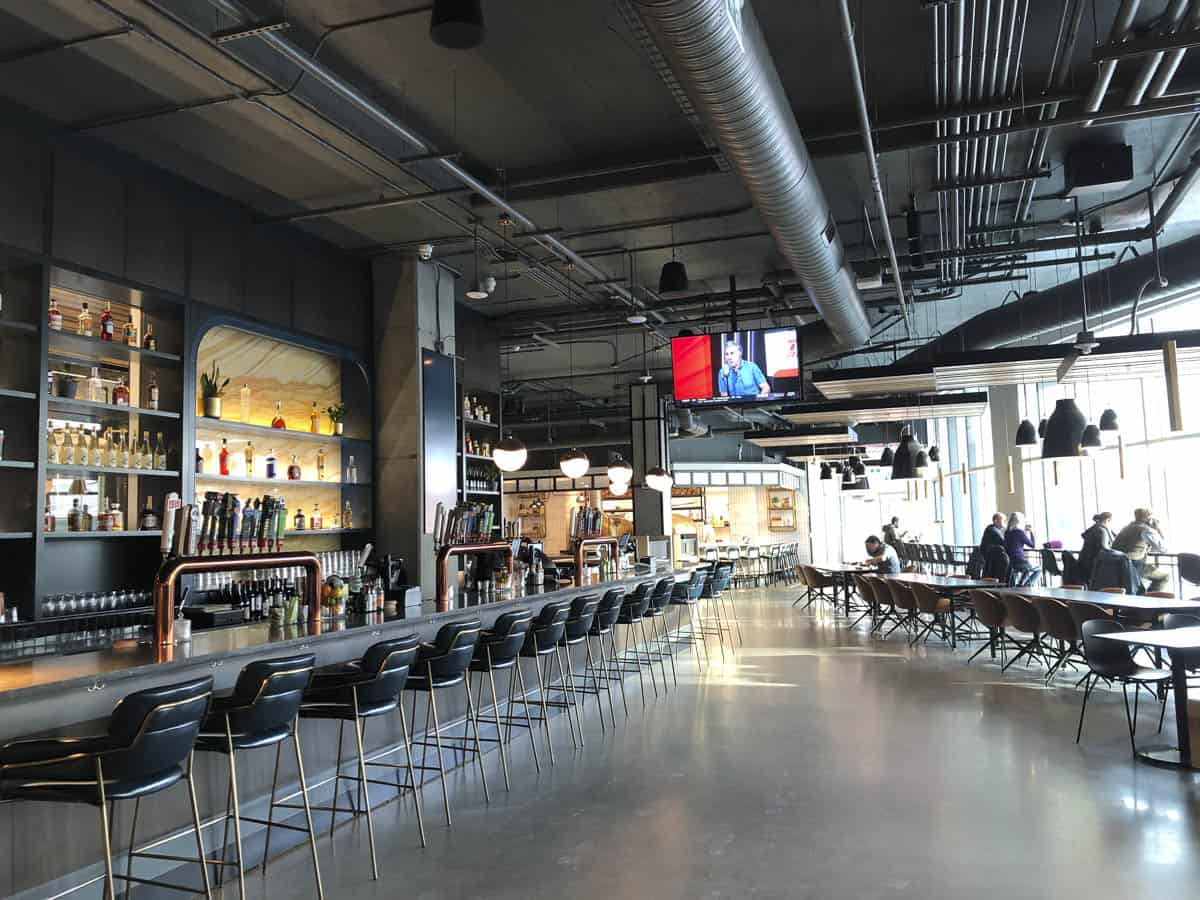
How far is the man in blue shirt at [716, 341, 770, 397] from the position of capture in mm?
8656

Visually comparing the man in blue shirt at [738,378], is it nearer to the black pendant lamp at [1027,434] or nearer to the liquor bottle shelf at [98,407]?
the black pendant lamp at [1027,434]

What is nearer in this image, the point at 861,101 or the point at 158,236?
the point at 861,101

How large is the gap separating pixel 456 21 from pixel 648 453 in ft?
32.6

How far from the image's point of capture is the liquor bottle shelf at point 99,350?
5.71 metres

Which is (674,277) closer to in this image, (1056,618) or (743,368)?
(743,368)

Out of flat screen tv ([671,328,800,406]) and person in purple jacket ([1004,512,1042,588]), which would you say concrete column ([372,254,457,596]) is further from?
person in purple jacket ([1004,512,1042,588])

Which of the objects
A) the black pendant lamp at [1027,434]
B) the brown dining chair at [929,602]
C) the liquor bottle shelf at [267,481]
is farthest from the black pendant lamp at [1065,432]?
the liquor bottle shelf at [267,481]

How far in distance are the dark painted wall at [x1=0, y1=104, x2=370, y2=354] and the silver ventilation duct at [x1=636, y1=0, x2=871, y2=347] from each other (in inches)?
157

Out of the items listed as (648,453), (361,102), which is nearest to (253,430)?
(361,102)

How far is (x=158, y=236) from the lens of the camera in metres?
6.23

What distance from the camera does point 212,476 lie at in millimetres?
6684

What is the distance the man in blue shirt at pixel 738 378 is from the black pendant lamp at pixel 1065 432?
2592 mm

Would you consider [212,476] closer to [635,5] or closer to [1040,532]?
[635,5]

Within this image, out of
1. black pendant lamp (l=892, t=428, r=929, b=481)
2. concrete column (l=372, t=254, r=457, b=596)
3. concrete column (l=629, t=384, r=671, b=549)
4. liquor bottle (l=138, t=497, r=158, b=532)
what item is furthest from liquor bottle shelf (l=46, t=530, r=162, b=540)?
black pendant lamp (l=892, t=428, r=929, b=481)
